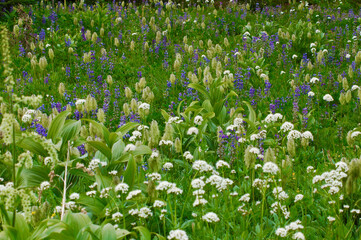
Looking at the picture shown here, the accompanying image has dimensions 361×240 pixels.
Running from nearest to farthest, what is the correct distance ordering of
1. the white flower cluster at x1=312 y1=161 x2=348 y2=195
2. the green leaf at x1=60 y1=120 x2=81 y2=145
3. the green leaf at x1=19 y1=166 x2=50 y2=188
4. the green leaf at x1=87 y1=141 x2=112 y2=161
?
the white flower cluster at x1=312 y1=161 x2=348 y2=195 < the green leaf at x1=19 y1=166 x2=50 y2=188 < the green leaf at x1=87 y1=141 x2=112 y2=161 < the green leaf at x1=60 y1=120 x2=81 y2=145

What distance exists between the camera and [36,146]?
3729 mm

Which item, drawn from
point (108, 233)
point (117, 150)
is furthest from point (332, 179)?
point (117, 150)

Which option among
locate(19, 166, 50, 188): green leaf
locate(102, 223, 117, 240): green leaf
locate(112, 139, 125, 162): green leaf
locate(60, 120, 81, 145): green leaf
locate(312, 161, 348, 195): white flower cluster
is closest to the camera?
locate(102, 223, 117, 240): green leaf

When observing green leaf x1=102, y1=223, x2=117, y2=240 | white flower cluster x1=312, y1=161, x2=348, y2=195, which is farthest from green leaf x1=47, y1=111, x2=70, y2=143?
white flower cluster x1=312, y1=161, x2=348, y2=195

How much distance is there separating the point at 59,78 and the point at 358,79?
4769mm

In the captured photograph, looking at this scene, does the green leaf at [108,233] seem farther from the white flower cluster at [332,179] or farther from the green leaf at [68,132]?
the green leaf at [68,132]

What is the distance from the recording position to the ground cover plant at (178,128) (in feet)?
8.95

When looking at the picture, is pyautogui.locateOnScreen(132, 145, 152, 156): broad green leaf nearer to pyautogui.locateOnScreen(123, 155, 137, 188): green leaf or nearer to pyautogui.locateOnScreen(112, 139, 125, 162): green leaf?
pyautogui.locateOnScreen(112, 139, 125, 162): green leaf

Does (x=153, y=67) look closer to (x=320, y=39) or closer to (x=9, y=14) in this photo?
(x=320, y=39)

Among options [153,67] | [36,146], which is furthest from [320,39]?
[36,146]

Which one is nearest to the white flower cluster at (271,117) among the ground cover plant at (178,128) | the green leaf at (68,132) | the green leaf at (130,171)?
the ground cover plant at (178,128)

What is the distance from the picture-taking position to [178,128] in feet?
14.6

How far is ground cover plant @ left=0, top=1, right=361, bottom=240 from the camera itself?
273cm

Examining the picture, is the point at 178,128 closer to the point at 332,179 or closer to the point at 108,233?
the point at 332,179
